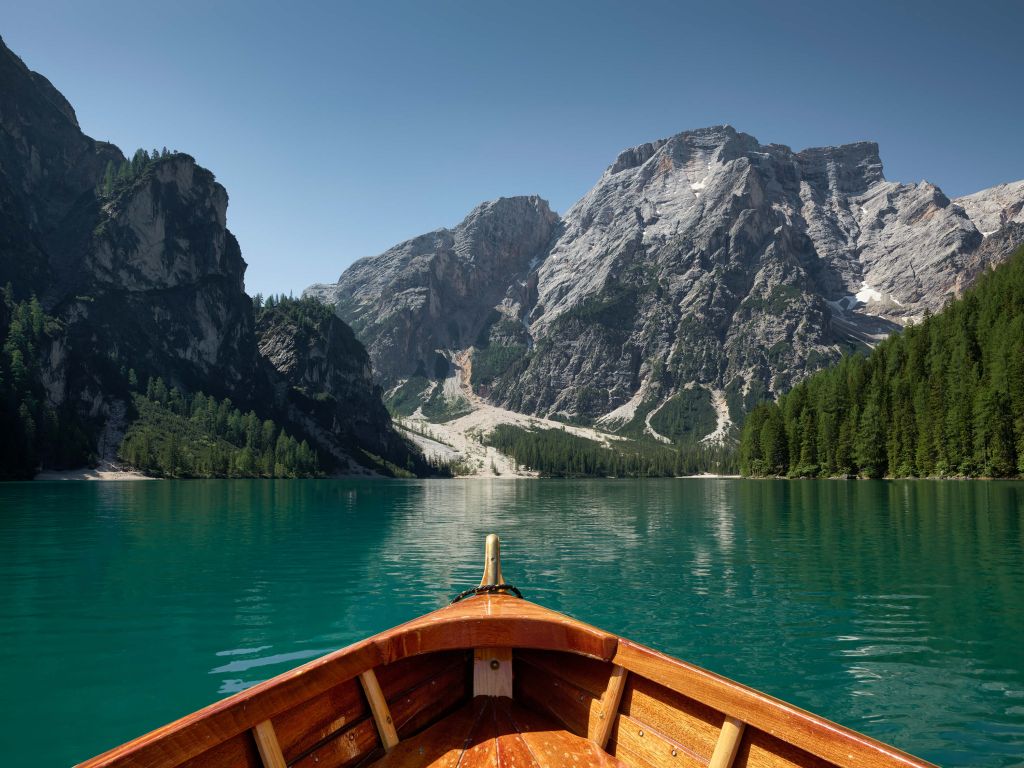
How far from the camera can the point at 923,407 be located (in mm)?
115938

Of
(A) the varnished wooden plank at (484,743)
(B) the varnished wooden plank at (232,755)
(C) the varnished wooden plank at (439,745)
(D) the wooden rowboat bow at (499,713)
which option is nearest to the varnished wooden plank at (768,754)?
(D) the wooden rowboat bow at (499,713)

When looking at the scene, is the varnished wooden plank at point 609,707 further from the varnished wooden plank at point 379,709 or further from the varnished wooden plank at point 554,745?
the varnished wooden plank at point 379,709

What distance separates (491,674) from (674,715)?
9.19 feet

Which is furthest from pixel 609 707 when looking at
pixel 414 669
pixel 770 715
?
pixel 414 669

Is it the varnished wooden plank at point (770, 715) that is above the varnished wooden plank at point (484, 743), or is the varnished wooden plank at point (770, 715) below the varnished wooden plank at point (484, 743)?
above

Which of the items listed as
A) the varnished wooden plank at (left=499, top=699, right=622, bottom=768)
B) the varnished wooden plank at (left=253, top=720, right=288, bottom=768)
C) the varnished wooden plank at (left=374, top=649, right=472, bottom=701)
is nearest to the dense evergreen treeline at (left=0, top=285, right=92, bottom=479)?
the varnished wooden plank at (left=374, top=649, right=472, bottom=701)

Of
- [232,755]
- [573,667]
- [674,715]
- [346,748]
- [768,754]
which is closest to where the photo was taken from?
[232,755]

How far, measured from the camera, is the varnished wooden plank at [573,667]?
8.48m

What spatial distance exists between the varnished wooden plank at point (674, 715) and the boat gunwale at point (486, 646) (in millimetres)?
294

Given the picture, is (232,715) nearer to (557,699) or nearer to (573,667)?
(557,699)

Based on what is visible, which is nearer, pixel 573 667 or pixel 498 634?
pixel 498 634

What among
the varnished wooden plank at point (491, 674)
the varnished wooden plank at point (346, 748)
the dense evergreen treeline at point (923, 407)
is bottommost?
the varnished wooden plank at point (346, 748)

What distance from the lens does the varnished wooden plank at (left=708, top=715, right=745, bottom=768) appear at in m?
6.50

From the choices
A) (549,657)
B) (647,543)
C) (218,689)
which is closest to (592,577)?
(647,543)
